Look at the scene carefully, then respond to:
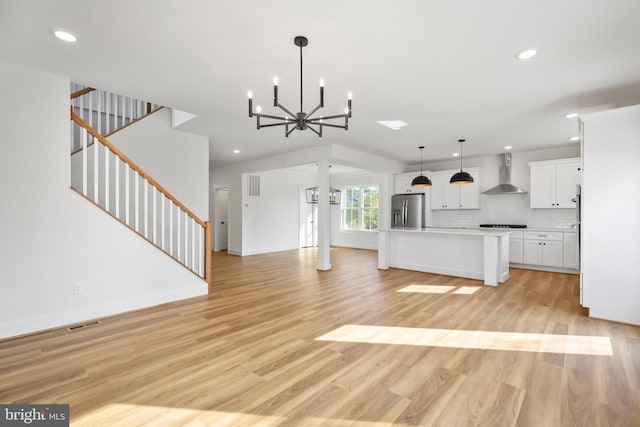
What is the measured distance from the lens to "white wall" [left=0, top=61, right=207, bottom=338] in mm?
2887

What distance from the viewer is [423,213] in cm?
809

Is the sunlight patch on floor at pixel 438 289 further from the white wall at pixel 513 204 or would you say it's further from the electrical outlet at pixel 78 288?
the electrical outlet at pixel 78 288

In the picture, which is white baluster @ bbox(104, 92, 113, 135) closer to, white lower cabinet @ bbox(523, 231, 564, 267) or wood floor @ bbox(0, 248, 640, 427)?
wood floor @ bbox(0, 248, 640, 427)

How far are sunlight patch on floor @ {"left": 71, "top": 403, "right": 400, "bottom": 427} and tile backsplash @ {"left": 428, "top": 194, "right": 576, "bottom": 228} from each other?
6896 millimetres

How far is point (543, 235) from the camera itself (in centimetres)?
623

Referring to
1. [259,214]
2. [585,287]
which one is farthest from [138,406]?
[259,214]

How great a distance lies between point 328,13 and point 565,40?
2002 millimetres

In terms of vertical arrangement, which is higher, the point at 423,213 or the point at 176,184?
the point at 176,184

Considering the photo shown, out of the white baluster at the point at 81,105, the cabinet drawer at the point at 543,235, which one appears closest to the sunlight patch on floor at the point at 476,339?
the cabinet drawer at the point at 543,235

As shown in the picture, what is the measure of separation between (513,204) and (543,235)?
1.08m

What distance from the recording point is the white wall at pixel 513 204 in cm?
649

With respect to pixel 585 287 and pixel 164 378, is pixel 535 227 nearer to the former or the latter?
pixel 585 287

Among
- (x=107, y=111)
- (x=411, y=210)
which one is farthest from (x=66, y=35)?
(x=411, y=210)

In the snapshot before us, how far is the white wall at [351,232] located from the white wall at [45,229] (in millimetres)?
7469
